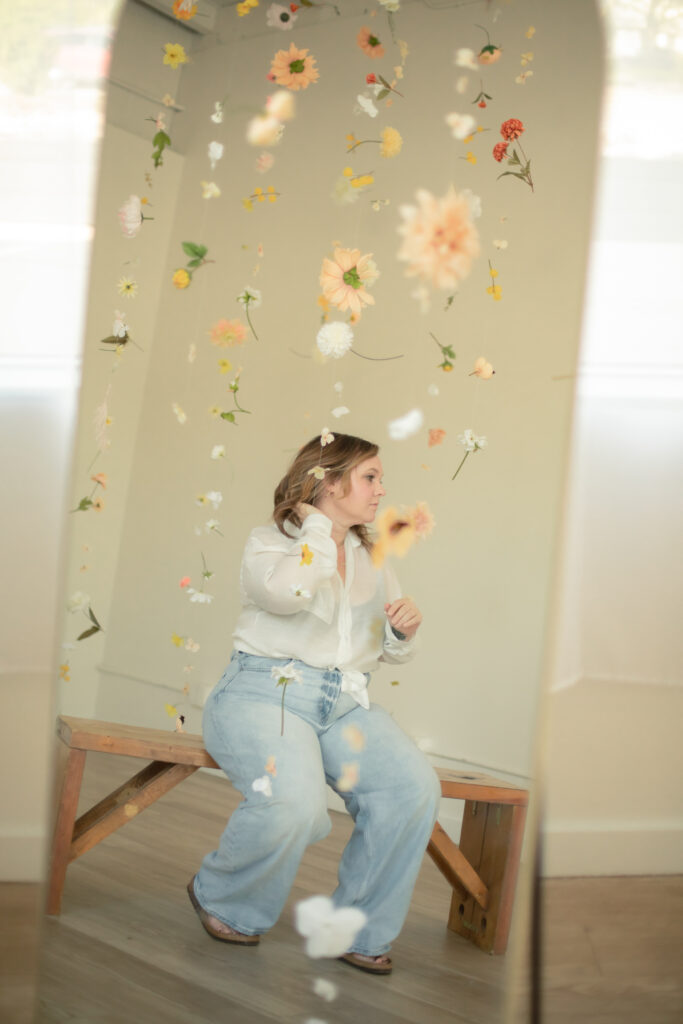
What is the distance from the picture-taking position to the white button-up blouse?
146 cm

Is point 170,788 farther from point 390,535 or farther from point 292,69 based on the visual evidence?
point 292,69

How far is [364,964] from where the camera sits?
1.40m

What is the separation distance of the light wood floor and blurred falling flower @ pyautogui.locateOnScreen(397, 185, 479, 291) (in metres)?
0.73

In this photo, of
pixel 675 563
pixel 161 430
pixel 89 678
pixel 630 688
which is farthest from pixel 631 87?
pixel 89 678

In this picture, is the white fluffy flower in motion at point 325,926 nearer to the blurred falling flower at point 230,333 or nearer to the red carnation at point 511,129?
the blurred falling flower at point 230,333

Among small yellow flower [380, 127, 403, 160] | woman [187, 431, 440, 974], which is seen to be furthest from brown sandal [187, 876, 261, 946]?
small yellow flower [380, 127, 403, 160]

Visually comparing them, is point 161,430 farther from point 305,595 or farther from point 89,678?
point 305,595

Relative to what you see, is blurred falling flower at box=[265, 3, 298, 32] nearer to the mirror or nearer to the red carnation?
the mirror

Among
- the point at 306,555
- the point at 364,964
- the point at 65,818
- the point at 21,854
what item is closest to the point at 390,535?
the point at 306,555

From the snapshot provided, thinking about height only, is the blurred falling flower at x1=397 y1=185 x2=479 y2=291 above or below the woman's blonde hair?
above

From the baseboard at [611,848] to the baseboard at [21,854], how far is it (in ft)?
1.92

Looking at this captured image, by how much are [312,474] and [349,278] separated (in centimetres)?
36

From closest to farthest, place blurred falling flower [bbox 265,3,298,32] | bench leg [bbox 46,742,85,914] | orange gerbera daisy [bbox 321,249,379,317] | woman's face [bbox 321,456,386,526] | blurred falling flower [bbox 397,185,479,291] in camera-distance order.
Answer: blurred falling flower [bbox 397,185,479,291]
orange gerbera daisy [bbox 321,249,379,317]
blurred falling flower [bbox 265,3,298,32]
woman's face [bbox 321,456,386,526]
bench leg [bbox 46,742,85,914]

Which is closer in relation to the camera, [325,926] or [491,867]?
[325,926]
